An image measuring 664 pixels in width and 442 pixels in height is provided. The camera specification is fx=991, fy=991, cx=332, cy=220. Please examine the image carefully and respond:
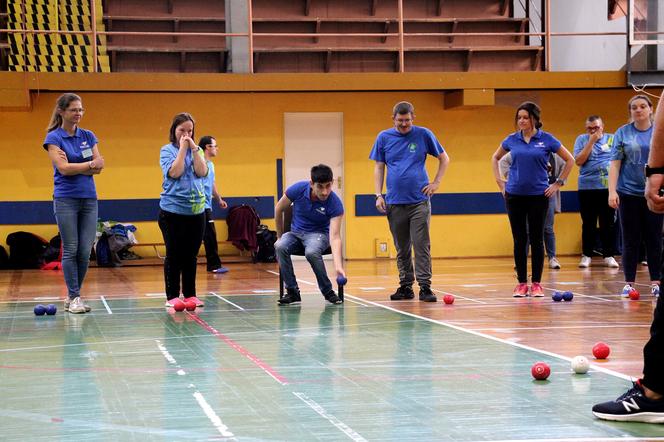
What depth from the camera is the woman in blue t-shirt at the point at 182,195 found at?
25.6 feet

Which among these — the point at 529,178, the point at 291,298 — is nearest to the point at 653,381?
the point at 529,178

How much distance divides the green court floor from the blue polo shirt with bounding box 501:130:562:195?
1796mm

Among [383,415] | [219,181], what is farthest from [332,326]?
[219,181]

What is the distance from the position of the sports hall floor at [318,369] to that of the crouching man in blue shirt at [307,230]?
25 cm

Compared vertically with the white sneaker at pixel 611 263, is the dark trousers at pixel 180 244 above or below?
above

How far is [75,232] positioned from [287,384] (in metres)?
3.59

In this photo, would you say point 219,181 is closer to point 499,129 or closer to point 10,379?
point 499,129

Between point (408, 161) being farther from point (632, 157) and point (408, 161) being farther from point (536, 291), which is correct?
point (632, 157)

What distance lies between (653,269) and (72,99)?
4.86 m

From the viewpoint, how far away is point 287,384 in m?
4.67

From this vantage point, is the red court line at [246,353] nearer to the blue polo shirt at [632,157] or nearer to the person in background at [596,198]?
the blue polo shirt at [632,157]

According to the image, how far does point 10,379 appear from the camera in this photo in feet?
16.2

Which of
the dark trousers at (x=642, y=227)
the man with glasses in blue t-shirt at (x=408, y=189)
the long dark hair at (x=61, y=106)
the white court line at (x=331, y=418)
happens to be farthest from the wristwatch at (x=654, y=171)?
the long dark hair at (x=61, y=106)

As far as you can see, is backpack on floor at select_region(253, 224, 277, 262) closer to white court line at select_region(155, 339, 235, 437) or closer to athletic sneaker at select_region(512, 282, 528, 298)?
athletic sneaker at select_region(512, 282, 528, 298)
